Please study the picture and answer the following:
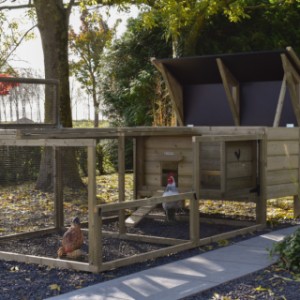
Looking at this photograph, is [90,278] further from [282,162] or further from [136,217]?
[282,162]

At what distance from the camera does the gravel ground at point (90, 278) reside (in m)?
5.18

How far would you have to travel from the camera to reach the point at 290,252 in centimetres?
597

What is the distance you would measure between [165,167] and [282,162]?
1.85 meters

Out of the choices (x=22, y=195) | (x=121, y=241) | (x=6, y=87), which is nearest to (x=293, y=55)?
(x=121, y=241)

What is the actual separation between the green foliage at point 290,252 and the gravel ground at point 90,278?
103mm

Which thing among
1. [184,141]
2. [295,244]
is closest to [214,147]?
[184,141]

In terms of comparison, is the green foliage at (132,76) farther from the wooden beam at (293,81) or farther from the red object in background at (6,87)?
the red object in background at (6,87)

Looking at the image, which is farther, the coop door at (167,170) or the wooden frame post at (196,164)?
the coop door at (167,170)

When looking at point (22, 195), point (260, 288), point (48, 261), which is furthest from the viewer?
point (22, 195)

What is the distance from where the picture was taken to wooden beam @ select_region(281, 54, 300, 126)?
30.4ft

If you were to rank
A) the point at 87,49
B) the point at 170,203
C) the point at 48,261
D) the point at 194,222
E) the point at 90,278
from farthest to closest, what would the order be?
the point at 87,49
the point at 170,203
the point at 194,222
the point at 48,261
the point at 90,278

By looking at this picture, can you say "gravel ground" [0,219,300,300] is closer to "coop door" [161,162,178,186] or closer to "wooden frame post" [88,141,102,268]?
"wooden frame post" [88,141,102,268]

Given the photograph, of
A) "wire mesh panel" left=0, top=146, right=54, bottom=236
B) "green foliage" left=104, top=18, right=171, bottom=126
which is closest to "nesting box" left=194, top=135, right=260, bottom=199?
"wire mesh panel" left=0, top=146, right=54, bottom=236

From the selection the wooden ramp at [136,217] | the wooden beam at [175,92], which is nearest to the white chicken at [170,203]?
the wooden ramp at [136,217]
